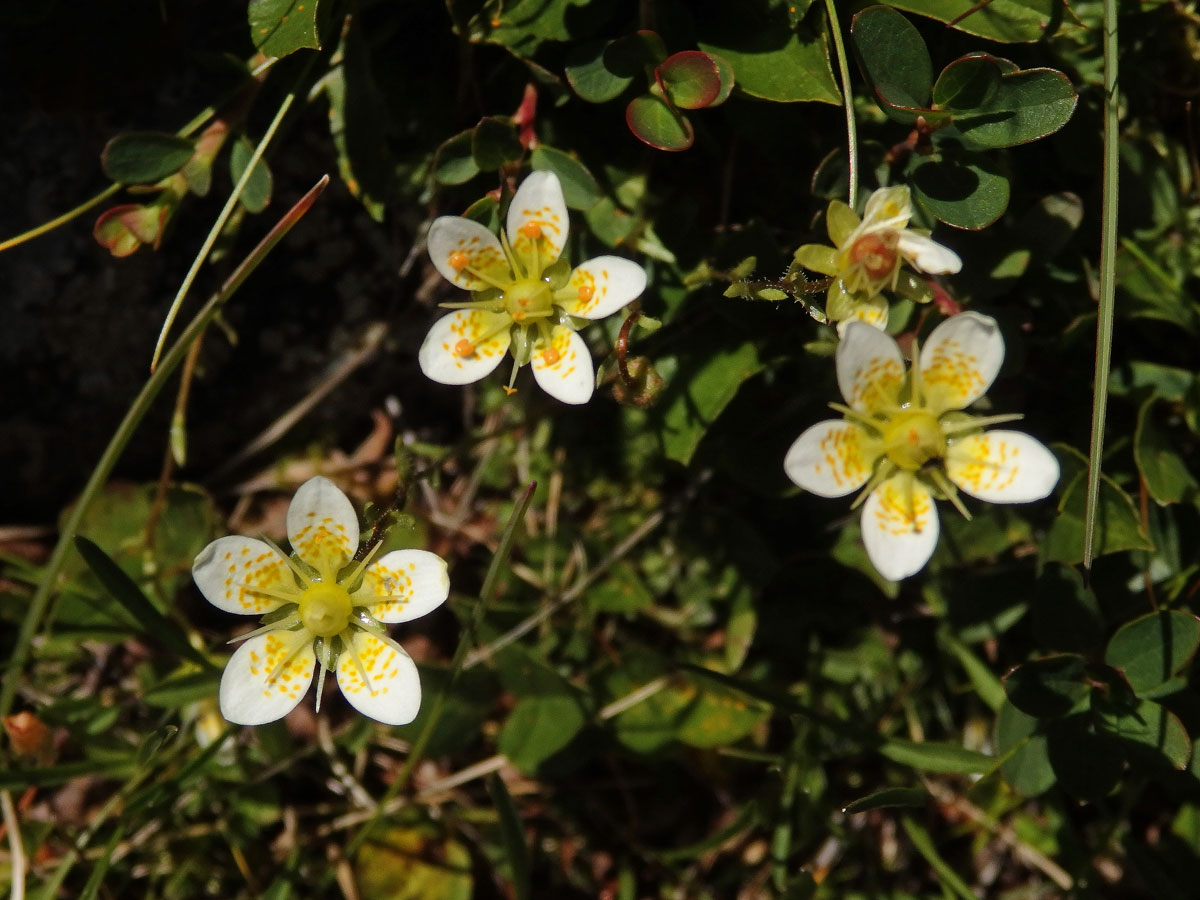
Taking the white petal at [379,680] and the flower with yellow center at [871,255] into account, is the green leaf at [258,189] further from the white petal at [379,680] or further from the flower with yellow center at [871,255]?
the flower with yellow center at [871,255]

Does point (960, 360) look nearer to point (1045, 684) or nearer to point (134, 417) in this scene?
point (1045, 684)

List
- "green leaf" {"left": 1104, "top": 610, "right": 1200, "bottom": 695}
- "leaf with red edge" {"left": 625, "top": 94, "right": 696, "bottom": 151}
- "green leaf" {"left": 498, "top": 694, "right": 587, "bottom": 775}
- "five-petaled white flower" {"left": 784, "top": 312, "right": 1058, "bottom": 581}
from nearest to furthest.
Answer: "five-petaled white flower" {"left": 784, "top": 312, "right": 1058, "bottom": 581} < "leaf with red edge" {"left": 625, "top": 94, "right": 696, "bottom": 151} < "green leaf" {"left": 1104, "top": 610, "right": 1200, "bottom": 695} < "green leaf" {"left": 498, "top": 694, "right": 587, "bottom": 775}

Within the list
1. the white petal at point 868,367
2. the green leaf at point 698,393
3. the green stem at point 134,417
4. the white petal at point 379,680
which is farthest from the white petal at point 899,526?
the green stem at point 134,417

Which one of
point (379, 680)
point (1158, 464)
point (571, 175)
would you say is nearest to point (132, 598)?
point (379, 680)

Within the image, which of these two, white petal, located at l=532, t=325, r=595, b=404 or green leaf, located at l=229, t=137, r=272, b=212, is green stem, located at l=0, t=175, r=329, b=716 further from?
white petal, located at l=532, t=325, r=595, b=404

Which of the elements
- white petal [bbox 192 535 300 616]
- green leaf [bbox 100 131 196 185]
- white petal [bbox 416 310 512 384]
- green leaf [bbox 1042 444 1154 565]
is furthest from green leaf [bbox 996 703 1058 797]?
green leaf [bbox 100 131 196 185]

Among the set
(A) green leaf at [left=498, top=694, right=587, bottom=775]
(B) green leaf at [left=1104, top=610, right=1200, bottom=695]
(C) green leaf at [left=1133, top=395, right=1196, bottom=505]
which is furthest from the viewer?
(A) green leaf at [left=498, top=694, right=587, bottom=775]
